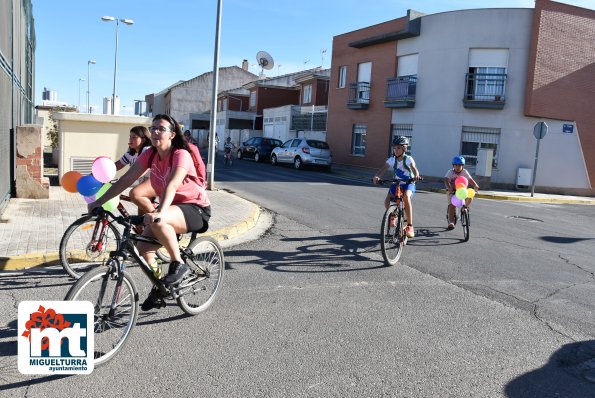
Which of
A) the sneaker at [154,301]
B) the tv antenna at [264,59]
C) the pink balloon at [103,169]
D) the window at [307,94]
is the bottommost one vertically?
the sneaker at [154,301]

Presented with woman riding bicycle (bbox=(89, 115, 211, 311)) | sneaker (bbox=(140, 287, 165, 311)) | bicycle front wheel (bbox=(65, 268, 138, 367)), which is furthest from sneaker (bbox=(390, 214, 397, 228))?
bicycle front wheel (bbox=(65, 268, 138, 367))

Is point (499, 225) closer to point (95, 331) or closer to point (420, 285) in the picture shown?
point (420, 285)

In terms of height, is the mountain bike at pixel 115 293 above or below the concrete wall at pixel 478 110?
below

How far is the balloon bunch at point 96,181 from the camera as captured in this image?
5.09 meters

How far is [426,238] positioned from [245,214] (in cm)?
342

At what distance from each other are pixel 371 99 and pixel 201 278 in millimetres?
25118

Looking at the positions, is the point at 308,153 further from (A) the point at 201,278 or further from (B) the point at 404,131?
(A) the point at 201,278

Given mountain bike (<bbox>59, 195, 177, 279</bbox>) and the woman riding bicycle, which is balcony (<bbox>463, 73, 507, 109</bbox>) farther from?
the woman riding bicycle

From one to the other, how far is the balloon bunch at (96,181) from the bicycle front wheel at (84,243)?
26cm

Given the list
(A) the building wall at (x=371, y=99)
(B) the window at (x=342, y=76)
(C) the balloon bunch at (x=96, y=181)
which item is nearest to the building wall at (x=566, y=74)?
(A) the building wall at (x=371, y=99)

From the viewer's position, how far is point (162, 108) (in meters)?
83.0

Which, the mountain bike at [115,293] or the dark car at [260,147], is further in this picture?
the dark car at [260,147]

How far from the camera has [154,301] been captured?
4398 millimetres

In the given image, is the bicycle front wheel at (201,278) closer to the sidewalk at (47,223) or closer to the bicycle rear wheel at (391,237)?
the sidewalk at (47,223)
